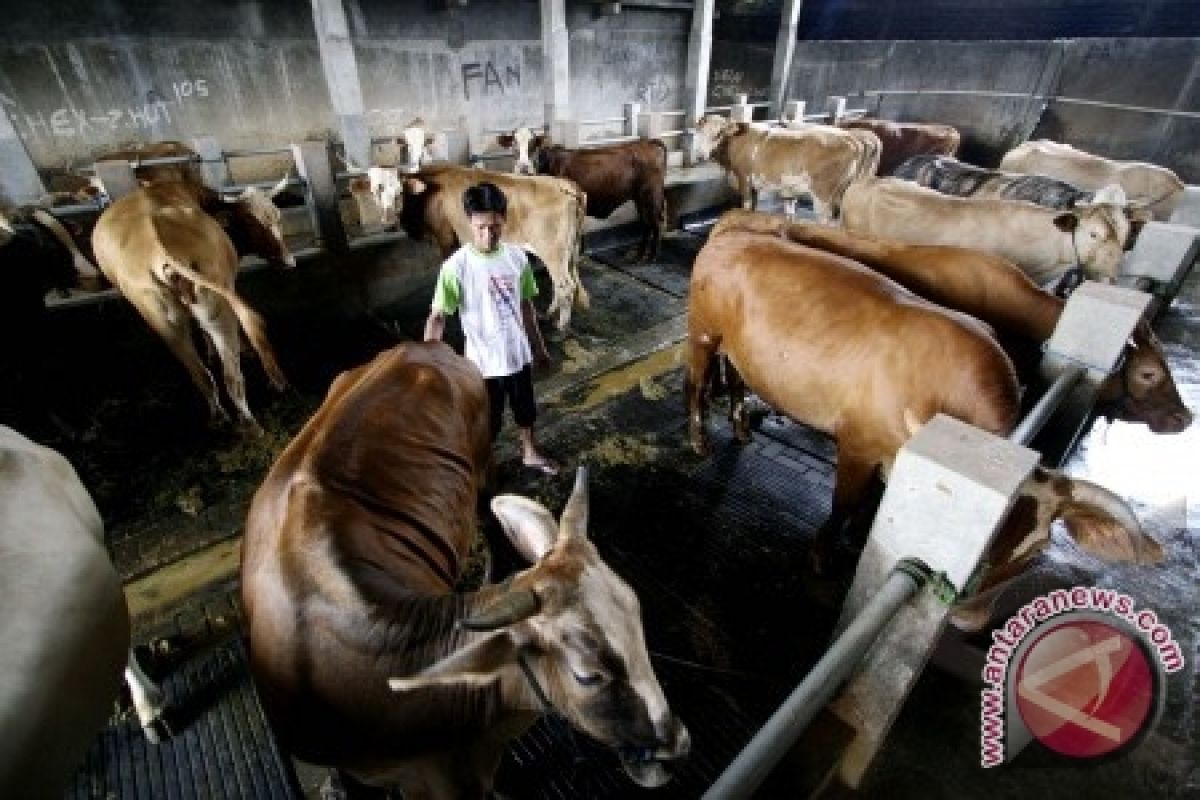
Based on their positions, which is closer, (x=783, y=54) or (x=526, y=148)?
(x=526, y=148)

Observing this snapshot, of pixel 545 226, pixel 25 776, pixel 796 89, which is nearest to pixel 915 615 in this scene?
pixel 25 776

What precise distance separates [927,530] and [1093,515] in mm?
813

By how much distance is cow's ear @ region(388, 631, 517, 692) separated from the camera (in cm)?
168

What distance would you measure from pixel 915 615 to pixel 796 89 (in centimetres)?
2154

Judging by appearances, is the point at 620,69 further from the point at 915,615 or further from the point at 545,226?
the point at 915,615

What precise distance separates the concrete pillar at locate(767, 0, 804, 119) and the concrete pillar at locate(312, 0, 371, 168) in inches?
453

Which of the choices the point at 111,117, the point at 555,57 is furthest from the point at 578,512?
the point at 111,117

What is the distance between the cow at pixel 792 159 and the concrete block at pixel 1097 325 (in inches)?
279

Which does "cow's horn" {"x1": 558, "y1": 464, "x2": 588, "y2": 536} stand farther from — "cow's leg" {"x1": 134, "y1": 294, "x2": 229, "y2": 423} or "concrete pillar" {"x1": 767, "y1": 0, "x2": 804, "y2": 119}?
"concrete pillar" {"x1": 767, "y1": 0, "x2": 804, "y2": 119}

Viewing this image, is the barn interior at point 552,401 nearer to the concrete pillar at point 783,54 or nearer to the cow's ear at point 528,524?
the cow's ear at point 528,524

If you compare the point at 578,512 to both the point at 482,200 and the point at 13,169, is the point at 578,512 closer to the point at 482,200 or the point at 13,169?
the point at 482,200

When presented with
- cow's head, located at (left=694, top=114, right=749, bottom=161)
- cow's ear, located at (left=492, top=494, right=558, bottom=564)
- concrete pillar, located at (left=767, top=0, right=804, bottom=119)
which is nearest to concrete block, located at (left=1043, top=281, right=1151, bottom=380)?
cow's ear, located at (left=492, top=494, right=558, bottom=564)

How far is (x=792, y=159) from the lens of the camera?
405 inches

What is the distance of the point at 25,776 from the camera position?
65.6 inches
